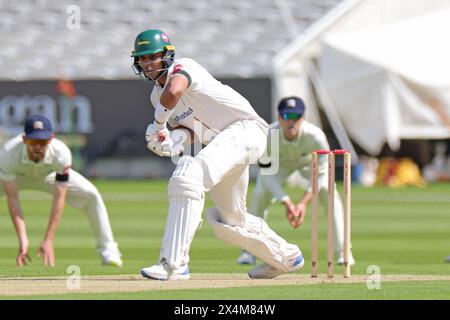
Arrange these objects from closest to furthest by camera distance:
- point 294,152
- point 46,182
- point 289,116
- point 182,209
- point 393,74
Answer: point 182,209, point 289,116, point 46,182, point 294,152, point 393,74

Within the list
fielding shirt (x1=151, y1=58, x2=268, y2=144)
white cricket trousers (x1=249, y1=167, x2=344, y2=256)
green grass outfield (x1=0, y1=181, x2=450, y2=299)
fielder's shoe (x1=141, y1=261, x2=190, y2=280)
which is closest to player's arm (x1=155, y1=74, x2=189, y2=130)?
fielding shirt (x1=151, y1=58, x2=268, y2=144)

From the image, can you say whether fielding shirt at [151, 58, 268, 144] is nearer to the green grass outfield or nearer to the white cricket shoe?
the green grass outfield

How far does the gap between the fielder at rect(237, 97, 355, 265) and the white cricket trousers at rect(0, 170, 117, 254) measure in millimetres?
1352

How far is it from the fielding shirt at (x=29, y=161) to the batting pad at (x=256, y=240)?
282cm

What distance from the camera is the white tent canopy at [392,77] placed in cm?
2584

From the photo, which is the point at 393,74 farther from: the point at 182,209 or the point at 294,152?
the point at 182,209

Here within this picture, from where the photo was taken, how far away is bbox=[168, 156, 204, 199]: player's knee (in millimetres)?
8500

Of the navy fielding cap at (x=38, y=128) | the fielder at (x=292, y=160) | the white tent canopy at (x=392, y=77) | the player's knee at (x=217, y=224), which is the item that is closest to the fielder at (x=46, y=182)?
the navy fielding cap at (x=38, y=128)

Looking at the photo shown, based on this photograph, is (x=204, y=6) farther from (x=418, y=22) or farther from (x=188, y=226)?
(x=188, y=226)

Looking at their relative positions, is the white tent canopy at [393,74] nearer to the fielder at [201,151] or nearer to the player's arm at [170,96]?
the fielder at [201,151]

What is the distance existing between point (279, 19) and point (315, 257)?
26.2 meters

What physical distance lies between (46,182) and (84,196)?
14.8 inches

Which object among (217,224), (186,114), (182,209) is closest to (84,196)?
(217,224)

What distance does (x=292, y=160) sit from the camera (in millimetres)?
12867
